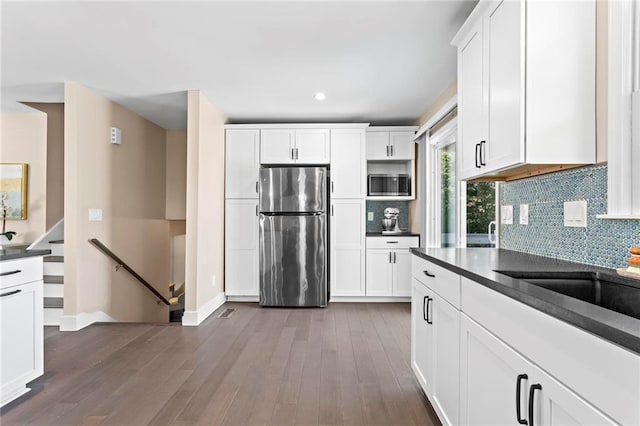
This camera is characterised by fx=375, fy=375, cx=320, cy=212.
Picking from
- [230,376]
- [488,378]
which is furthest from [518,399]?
[230,376]

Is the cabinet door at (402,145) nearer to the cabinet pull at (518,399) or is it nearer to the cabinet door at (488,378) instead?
the cabinet door at (488,378)

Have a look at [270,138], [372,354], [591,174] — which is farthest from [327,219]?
[591,174]

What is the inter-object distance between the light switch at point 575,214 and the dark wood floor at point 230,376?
1272 mm

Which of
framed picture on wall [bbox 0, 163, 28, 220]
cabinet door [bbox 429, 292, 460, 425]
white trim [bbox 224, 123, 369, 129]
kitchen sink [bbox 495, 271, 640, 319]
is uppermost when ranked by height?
white trim [bbox 224, 123, 369, 129]

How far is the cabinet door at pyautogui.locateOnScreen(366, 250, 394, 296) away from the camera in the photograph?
4895mm

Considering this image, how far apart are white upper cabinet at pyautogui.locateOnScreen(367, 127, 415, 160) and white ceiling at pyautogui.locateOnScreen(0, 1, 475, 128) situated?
1.84 ft

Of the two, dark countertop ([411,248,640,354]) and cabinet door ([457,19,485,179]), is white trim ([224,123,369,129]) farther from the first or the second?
dark countertop ([411,248,640,354])

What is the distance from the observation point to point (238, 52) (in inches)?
118

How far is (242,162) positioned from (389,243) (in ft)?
7.24

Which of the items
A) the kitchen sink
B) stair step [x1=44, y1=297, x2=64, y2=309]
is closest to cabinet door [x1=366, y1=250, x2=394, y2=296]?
the kitchen sink

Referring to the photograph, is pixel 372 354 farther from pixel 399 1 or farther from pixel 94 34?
pixel 94 34

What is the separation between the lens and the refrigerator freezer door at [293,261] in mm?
4625

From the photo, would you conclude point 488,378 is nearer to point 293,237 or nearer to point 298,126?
point 293,237

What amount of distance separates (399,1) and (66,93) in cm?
336
